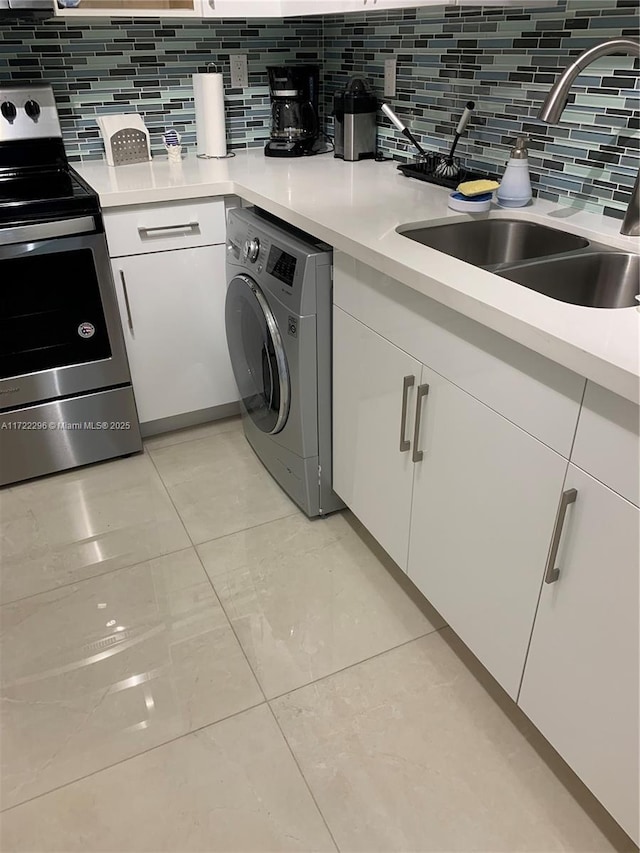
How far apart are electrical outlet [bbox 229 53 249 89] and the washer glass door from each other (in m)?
1.00

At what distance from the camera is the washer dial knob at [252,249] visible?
193 cm

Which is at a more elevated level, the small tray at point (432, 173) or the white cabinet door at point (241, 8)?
the white cabinet door at point (241, 8)

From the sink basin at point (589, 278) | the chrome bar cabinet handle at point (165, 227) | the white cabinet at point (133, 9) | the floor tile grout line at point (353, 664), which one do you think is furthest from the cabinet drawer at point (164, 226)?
the floor tile grout line at point (353, 664)

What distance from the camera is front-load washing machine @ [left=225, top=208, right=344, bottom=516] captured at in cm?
174

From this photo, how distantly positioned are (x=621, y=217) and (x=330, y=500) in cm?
112

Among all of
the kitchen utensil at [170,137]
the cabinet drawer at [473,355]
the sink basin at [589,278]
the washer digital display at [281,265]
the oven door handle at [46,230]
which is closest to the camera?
the cabinet drawer at [473,355]

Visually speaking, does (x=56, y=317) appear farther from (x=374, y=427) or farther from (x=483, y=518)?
(x=483, y=518)

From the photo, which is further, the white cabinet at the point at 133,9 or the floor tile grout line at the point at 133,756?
the white cabinet at the point at 133,9

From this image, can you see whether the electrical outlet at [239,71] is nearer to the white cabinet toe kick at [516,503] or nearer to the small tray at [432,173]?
the small tray at [432,173]

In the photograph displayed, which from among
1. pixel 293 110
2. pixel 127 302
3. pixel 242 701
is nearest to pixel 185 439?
pixel 127 302

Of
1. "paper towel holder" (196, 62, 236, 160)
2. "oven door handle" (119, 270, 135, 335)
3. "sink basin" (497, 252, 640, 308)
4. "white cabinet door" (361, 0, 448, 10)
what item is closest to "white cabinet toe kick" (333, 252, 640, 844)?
"sink basin" (497, 252, 640, 308)

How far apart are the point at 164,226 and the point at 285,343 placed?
2.10 ft

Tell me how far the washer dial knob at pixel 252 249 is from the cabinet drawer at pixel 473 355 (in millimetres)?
370

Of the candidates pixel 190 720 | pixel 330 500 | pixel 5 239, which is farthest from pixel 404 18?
pixel 190 720
